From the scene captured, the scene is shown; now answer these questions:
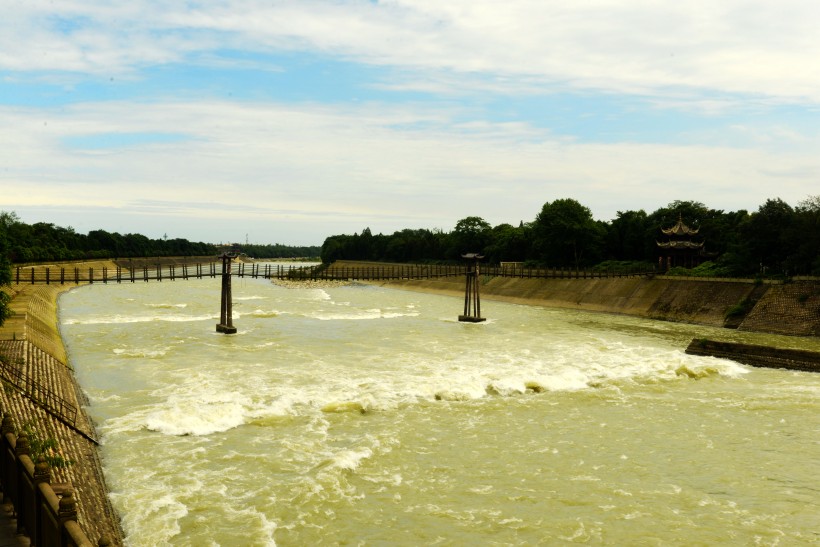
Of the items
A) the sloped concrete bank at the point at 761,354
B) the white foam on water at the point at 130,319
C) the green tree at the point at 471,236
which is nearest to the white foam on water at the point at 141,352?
the white foam on water at the point at 130,319

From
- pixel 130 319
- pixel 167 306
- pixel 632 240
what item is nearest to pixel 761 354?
pixel 130 319

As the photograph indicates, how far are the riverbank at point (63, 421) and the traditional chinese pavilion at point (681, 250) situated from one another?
6747cm

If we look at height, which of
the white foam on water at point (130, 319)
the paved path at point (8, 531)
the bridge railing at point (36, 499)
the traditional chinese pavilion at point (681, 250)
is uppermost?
the traditional chinese pavilion at point (681, 250)

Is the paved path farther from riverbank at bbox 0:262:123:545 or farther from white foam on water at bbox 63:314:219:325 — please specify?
white foam on water at bbox 63:314:219:325

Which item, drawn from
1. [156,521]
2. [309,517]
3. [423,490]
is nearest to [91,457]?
[156,521]

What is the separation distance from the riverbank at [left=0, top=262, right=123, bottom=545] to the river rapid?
0.59 metres

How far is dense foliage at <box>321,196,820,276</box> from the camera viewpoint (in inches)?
2387

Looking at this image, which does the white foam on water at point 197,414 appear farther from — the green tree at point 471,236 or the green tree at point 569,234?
the green tree at point 471,236

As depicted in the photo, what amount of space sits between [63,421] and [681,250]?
7421cm

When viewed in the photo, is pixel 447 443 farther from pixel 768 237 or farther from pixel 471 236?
pixel 471 236

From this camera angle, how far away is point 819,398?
28.7m

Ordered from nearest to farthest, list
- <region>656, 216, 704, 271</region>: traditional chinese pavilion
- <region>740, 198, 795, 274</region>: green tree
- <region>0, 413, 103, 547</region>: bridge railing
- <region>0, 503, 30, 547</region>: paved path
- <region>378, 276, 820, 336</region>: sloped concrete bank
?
1. <region>0, 413, 103, 547</region>: bridge railing
2. <region>0, 503, 30, 547</region>: paved path
3. <region>378, 276, 820, 336</region>: sloped concrete bank
4. <region>740, 198, 795, 274</region>: green tree
5. <region>656, 216, 704, 271</region>: traditional chinese pavilion

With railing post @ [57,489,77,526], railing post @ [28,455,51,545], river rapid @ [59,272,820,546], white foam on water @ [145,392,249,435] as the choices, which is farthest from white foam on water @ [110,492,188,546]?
railing post @ [57,489,77,526]

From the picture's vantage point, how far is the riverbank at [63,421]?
14.7 meters
